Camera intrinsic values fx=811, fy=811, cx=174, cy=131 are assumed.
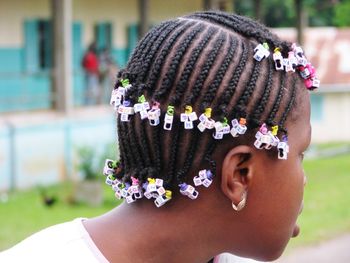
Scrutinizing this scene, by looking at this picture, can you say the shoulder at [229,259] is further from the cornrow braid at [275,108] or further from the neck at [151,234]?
the cornrow braid at [275,108]

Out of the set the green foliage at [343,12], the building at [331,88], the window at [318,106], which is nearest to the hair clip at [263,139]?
the building at [331,88]

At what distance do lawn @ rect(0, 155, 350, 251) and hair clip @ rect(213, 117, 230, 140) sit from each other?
6.10 meters

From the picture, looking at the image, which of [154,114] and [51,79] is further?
[51,79]

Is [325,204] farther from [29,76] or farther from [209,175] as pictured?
[209,175]

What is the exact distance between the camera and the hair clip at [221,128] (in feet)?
5.18

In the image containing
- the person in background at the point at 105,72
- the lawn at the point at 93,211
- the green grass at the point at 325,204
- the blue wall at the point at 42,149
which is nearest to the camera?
the lawn at the point at 93,211

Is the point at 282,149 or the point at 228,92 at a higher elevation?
the point at 228,92

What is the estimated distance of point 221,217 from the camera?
165 centimetres

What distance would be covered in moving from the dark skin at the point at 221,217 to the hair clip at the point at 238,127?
0.03 meters

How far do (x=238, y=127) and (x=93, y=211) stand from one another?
325 inches

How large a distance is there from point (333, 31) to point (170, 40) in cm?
2367

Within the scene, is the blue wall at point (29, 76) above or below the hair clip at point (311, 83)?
below

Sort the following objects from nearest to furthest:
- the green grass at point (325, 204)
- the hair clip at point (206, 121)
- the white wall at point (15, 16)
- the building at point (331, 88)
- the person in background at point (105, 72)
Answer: the hair clip at point (206, 121), the green grass at point (325, 204), the white wall at point (15, 16), the person in background at point (105, 72), the building at point (331, 88)

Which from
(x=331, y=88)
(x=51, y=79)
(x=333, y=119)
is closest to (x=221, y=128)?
(x=51, y=79)
